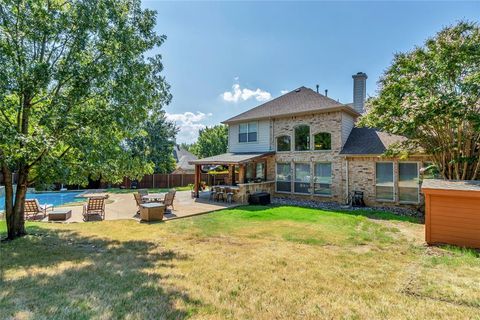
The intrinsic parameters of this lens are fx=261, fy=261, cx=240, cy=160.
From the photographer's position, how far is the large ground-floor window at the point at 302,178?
1728cm

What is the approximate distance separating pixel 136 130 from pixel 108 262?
15.9ft

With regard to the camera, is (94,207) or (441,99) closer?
(441,99)

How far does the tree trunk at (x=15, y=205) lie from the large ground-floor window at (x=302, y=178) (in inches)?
560

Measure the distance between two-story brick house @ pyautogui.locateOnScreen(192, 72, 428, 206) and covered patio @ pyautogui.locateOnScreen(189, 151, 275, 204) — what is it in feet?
0.21

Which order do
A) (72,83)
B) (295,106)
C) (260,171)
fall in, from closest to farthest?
(72,83)
(295,106)
(260,171)

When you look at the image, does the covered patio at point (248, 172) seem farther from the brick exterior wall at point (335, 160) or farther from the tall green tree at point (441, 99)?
the tall green tree at point (441, 99)

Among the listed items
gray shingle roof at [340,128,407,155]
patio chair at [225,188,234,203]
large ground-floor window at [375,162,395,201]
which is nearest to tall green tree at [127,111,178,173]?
patio chair at [225,188,234,203]

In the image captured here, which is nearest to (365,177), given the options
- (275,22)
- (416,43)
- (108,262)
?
(416,43)

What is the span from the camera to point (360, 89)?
19.8 meters

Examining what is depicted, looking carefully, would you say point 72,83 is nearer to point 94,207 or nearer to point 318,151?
point 94,207

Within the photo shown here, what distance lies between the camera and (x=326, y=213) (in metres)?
12.9

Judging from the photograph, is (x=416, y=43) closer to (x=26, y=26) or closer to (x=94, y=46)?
(x=94, y=46)

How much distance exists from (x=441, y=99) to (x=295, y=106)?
9403mm

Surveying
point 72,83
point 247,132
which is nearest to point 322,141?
point 247,132
